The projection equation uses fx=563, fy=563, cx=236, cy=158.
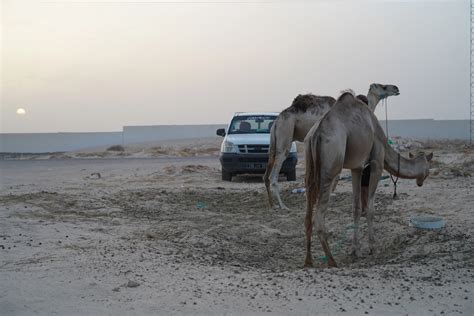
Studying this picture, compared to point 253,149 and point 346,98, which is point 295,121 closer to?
point 253,149

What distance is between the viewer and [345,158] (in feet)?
23.5

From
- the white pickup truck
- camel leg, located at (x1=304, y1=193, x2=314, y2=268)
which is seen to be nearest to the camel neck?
camel leg, located at (x1=304, y1=193, x2=314, y2=268)

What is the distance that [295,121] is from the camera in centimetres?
1164

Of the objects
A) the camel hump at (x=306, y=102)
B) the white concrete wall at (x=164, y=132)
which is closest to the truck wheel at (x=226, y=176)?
the camel hump at (x=306, y=102)

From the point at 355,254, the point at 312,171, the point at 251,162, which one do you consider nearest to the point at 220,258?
the point at 312,171

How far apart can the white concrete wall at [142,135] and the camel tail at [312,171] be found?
4425 cm

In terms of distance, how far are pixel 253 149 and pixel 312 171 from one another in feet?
29.2

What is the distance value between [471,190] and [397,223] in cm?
308

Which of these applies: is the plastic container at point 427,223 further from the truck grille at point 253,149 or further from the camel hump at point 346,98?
the truck grille at point 253,149

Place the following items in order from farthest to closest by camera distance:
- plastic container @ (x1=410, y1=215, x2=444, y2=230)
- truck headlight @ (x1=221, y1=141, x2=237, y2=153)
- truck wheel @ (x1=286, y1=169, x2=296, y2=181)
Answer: truck wheel @ (x1=286, y1=169, x2=296, y2=181)
truck headlight @ (x1=221, y1=141, x2=237, y2=153)
plastic container @ (x1=410, y1=215, x2=444, y2=230)

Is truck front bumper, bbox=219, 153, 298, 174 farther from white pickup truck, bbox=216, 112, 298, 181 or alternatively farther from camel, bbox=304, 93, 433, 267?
camel, bbox=304, 93, 433, 267

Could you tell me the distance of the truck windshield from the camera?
16547 mm

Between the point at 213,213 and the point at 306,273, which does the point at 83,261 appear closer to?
the point at 306,273

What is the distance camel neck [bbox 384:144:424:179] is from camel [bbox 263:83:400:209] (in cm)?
366
